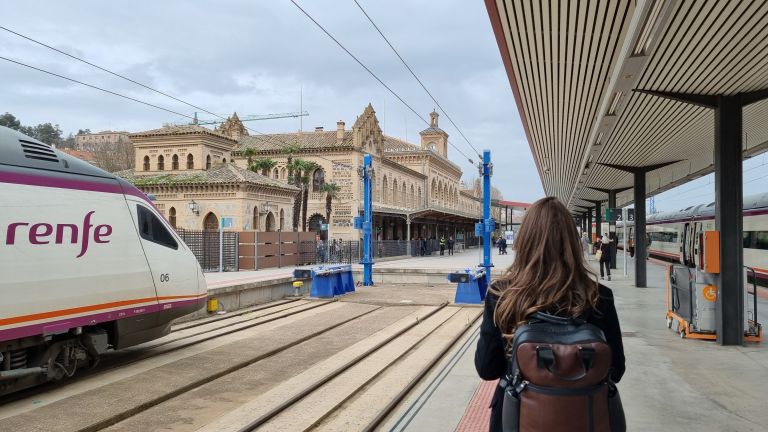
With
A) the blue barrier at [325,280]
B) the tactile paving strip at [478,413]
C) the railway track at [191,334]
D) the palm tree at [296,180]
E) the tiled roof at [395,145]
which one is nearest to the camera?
the tactile paving strip at [478,413]

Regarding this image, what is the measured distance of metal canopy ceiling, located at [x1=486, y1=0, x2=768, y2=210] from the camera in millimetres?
6840

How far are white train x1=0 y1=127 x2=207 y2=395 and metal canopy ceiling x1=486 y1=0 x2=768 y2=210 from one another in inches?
213

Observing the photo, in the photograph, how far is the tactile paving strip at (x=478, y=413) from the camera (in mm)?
5609

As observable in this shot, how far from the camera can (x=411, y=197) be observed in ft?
215

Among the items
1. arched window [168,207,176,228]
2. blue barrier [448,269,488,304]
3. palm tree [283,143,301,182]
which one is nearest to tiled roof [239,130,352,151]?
palm tree [283,143,301,182]

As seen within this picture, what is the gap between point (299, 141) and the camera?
175 feet

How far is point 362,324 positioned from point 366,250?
8710 millimetres

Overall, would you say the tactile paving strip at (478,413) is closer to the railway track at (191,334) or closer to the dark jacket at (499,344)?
the dark jacket at (499,344)

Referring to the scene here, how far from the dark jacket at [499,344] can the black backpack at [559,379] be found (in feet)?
0.62

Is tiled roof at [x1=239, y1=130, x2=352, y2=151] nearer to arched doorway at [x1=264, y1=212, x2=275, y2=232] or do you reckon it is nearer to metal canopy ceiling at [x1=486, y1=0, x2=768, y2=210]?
arched doorway at [x1=264, y1=212, x2=275, y2=232]

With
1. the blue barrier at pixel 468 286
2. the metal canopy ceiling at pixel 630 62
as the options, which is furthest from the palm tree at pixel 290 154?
the metal canopy ceiling at pixel 630 62

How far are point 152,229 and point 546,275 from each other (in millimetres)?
7541

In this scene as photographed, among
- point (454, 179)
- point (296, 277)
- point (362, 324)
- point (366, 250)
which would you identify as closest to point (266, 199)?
point (366, 250)

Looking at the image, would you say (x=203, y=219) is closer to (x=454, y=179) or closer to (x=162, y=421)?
(x=162, y=421)
